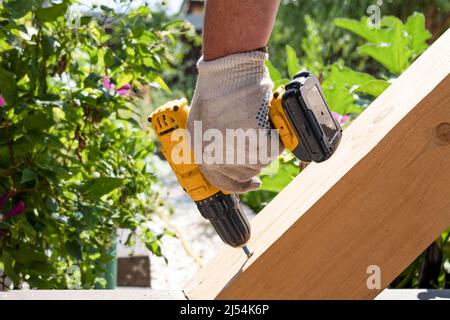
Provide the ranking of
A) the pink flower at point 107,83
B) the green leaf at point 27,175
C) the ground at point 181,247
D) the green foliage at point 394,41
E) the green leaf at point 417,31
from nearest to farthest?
the green leaf at point 27,175 → the pink flower at point 107,83 → the green foliage at point 394,41 → the green leaf at point 417,31 → the ground at point 181,247

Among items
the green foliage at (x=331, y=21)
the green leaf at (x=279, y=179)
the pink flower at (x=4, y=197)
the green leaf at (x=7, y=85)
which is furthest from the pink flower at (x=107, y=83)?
the green foliage at (x=331, y=21)

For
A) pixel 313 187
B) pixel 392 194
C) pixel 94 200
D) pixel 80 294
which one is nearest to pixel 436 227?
pixel 392 194

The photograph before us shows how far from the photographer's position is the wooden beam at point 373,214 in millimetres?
1402

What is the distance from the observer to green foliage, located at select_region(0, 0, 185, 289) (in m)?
2.03

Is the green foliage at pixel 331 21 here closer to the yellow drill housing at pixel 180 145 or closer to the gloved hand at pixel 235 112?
the yellow drill housing at pixel 180 145

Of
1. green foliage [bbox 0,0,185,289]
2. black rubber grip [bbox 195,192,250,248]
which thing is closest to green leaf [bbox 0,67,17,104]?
green foliage [bbox 0,0,185,289]

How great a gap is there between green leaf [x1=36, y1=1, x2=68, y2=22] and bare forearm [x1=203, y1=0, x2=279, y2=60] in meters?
0.66

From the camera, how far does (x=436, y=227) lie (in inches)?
56.1

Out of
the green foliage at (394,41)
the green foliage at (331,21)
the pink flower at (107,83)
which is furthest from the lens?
the green foliage at (331,21)

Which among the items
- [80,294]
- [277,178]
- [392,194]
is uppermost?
[392,194]

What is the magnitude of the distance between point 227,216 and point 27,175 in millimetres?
582

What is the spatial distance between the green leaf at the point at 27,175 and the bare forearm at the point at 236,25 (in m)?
0.67
